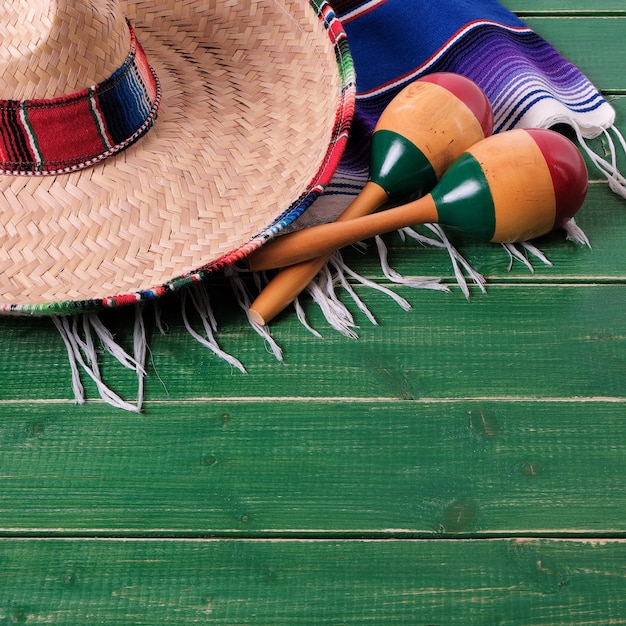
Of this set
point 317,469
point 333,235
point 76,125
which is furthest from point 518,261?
point 76,125

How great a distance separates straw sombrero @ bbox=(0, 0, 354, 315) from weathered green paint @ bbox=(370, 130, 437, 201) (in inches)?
3.0

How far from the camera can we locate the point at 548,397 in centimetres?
79

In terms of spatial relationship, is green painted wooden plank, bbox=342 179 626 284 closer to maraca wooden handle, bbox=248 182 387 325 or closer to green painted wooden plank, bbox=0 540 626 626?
maraca wooden handle, bbox=248 182 387 325

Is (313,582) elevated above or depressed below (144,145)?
below

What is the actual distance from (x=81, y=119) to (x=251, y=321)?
9.6 inches

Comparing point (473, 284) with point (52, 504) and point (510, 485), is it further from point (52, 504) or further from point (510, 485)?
point (52, 504)

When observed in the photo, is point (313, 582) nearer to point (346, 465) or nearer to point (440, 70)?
point (346, 465)

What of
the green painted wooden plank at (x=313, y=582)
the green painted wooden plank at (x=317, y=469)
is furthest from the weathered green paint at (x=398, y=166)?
the green painted wooden plank at (x=313, y=582)

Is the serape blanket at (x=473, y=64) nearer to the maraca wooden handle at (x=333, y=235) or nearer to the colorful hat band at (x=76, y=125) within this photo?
the maraca wooden handle at (x=333, y=235)

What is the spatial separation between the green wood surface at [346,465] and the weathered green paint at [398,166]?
0.08m

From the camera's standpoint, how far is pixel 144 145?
83 centimetres

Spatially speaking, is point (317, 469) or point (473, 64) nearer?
point (317, 469)

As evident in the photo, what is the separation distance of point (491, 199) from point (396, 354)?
0.58ft

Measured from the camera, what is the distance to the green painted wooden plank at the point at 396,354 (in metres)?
0.79
